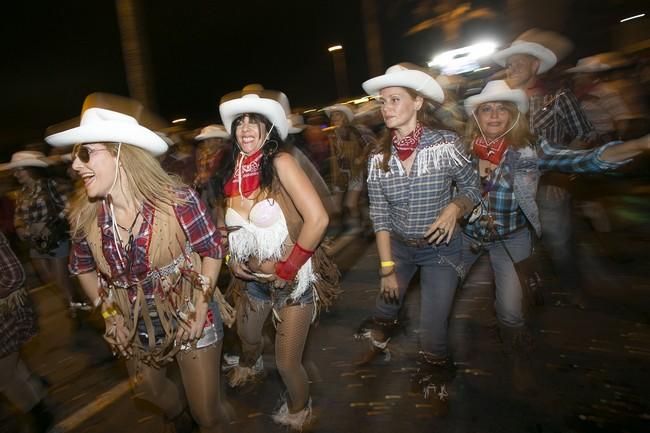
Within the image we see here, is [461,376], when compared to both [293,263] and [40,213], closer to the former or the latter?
[293,263]

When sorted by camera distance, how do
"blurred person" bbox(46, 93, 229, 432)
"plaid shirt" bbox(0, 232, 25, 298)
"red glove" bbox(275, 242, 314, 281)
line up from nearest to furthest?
1. "blurred person" bbox(46, 93, 229, 432)
2. "red glove" bbox(275, 242, 314, 281)
3. "plaid shirt" bbox(0, 232, 25, 298)

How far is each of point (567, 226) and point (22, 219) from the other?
540 cm

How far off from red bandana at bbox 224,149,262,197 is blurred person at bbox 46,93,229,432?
0.38 m

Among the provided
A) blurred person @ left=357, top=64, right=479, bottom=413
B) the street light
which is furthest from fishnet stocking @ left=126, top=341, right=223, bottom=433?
the street light

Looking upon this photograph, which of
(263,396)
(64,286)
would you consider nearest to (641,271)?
(263,396)

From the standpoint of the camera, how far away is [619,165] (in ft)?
8.26

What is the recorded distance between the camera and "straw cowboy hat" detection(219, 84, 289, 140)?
8.67 feet

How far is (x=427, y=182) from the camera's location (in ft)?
9.32

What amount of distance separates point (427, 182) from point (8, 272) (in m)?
2.53

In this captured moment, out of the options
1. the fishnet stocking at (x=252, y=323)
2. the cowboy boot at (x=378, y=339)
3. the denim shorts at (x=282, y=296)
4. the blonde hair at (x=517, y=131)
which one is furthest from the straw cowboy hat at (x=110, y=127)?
the blonde hair at (x=517, y=131)

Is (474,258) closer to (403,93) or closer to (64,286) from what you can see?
(403,93)

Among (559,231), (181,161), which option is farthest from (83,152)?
(181,161)

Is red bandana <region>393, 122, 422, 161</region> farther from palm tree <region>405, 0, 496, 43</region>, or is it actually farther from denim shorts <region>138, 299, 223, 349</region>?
palm tree <region>405, 0, 496, 43</region>

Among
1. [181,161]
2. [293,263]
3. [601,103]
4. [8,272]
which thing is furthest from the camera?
[181,161]
